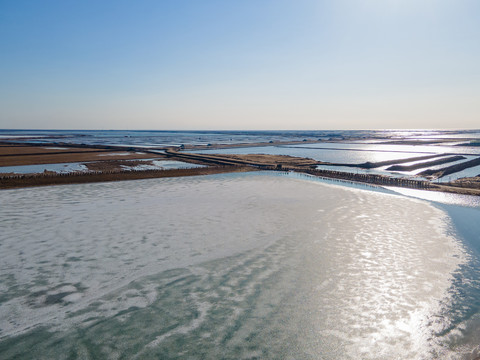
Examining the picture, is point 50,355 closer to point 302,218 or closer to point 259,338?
point 259,338

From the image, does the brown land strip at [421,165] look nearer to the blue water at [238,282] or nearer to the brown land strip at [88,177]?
the brown land strip at [88,177]

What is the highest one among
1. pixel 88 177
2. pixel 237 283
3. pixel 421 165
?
Answer: pixel 421 165

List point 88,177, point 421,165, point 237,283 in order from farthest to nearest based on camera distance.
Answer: point 421,165, point 88,177, point 237,283

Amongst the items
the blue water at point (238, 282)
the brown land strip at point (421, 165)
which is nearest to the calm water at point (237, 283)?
the blue water at point (238, 282)

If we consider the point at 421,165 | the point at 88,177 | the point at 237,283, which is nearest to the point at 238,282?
the point at 237,283

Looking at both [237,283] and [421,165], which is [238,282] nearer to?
[237,283]

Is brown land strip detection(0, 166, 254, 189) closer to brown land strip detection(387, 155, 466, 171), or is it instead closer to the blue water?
the blue water

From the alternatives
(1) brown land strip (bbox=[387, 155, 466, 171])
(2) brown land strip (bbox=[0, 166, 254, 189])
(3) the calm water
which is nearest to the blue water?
(3) the calm water

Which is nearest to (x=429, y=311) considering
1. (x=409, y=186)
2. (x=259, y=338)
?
(x=259, y=338)

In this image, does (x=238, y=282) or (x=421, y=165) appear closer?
(x=238, y=282)
